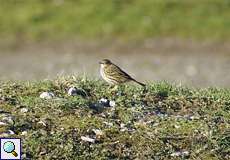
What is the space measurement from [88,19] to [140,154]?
2049 cm

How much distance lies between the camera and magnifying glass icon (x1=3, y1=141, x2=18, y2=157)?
9.24 metres

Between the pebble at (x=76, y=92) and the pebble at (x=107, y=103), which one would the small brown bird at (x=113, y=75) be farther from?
the pebble at (x=107, y=103)

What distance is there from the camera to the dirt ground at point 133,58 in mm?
25797

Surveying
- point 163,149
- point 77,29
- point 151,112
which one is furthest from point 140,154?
point 77,29

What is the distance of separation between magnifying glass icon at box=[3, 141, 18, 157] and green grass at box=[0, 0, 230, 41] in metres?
19.5

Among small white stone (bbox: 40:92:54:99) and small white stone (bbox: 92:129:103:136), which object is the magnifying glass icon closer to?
small white stone (bbox: 92:129:103:136)

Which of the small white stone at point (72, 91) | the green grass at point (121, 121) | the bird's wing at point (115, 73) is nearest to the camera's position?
the green grass at point (121, 121)

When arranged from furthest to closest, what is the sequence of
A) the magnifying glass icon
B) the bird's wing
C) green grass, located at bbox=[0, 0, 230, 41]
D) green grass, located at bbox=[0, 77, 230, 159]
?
green grass, located at bbox=[0, 0, 230, 41] → the bird's wing → green grass, located at bbox=[0, 77, 230, 159] → the magnifying glass icon

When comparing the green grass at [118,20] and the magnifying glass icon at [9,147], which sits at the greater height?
the green grass at [118,20]

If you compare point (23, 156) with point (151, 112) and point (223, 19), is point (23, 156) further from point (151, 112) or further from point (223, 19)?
point (223, 19)

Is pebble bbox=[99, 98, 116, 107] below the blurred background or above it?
below

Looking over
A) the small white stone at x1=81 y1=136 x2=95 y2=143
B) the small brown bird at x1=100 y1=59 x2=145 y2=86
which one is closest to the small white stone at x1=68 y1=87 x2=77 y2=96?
the small brown bird at x1=100 y1=59 x2=145 y2=86

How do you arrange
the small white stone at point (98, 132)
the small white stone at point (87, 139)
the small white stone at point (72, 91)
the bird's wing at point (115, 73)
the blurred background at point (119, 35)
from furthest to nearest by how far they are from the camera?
1. the blurred background at point (119, 35)
2. the bird's wing at point (115, 73)
3. the small white stone at point (72, 91)
4. the small white stone at point (98, 132)
5. the small white stone at point (87, 139)

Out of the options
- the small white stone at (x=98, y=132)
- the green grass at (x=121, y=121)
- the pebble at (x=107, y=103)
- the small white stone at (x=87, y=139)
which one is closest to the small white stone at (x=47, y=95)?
the green grass at (x=121, y=121)
